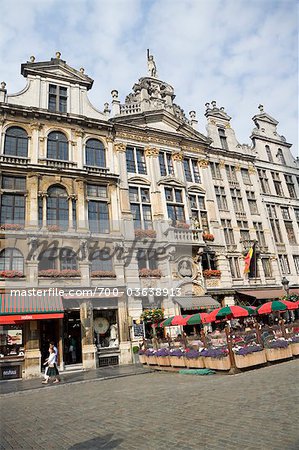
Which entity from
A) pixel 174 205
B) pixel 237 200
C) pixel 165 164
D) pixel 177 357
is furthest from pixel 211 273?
pixel 177 357

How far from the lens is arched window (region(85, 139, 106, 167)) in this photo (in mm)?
24562

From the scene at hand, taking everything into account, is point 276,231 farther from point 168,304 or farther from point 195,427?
point 195,427

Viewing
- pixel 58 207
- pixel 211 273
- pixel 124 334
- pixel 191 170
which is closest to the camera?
pixel 124 334

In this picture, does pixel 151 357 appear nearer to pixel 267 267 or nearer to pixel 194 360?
pixel 194 360

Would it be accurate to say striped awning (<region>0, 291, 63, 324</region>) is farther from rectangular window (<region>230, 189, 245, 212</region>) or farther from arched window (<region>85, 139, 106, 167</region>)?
rectangular window (<region>230, 189, 245, 212</region>)

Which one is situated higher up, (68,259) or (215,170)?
(215,170)

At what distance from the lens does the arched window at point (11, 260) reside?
19.5 m

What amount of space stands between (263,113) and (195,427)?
35.6 meters

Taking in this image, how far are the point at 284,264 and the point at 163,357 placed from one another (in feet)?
60.8

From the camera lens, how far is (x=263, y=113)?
36.0 metres

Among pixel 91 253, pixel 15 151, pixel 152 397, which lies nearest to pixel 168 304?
pixel 91 253

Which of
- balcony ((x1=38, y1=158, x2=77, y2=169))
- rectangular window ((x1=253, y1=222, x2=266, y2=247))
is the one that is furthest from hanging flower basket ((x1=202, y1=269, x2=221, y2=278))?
balcony ((x1=38, y1=158, x2=77, y2=169))

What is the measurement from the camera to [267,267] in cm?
2891

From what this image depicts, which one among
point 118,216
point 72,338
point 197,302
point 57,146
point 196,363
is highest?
point 57,146
